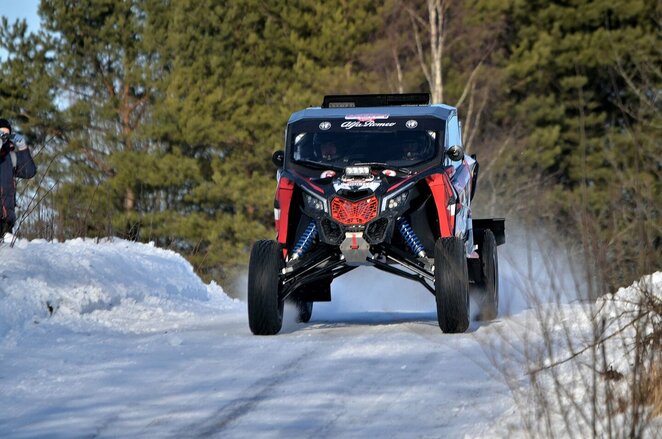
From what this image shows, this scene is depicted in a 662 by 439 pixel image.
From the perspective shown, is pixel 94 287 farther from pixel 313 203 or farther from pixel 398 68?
pixel 398 68

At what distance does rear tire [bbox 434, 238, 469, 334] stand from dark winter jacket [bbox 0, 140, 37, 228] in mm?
5922

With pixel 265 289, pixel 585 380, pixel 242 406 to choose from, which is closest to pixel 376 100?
pixel 265 289

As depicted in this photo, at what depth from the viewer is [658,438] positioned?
5910mm

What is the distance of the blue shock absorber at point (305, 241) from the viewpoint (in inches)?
487

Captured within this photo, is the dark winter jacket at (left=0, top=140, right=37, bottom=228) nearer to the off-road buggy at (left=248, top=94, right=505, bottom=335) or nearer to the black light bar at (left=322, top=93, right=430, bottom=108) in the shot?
the black light bar at (left=322, top=93, right=430, bottom=108)

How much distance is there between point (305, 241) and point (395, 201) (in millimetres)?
997

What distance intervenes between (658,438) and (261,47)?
1528 inches

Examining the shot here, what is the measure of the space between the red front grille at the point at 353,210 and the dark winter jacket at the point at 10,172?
16.0 feet

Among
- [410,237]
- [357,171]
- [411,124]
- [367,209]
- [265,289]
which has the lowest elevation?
[265,289]

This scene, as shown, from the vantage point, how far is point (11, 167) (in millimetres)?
15617

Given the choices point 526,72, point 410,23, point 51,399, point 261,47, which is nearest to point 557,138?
point 526,72

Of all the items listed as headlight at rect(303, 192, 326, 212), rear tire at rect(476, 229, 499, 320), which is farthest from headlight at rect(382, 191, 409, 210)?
rear tire at rect(476, 229, 499, 320)

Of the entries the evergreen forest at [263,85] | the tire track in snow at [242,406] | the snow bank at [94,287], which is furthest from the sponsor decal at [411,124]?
the evergreen forest at [263,85]

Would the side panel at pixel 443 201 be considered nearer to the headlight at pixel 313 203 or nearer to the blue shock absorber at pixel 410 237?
the blue shock absorber at pixel 410 237
